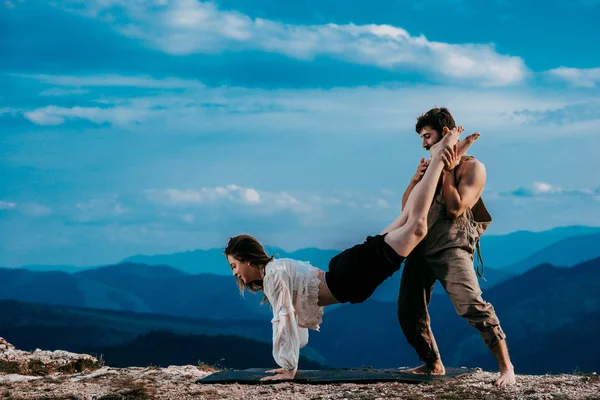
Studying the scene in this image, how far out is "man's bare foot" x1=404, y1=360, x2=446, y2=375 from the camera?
7.95m

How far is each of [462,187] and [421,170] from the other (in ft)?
1.65

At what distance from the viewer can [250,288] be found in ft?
25.1

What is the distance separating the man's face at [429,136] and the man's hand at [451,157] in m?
0.27

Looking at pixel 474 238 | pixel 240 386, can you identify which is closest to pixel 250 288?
pixel 240 386

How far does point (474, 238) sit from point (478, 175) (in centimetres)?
63

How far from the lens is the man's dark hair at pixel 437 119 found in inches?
296

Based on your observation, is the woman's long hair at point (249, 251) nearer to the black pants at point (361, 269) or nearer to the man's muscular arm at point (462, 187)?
the black pants at point (361, 269)

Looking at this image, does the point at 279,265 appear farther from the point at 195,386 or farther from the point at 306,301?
the point at 195,386

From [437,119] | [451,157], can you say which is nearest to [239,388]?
[451,157]

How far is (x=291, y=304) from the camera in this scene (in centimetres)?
721

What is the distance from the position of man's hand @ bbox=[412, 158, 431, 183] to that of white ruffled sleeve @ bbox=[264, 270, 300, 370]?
5.36ft

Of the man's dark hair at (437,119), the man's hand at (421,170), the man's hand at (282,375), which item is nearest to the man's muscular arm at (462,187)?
the man's hand at (421,170)

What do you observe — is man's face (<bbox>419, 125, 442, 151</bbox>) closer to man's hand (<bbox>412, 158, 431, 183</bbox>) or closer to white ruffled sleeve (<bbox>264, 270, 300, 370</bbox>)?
man's hand (<bbox>412, 158, 431, 183</bbox>)

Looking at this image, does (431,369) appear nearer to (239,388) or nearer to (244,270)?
(239,388)
